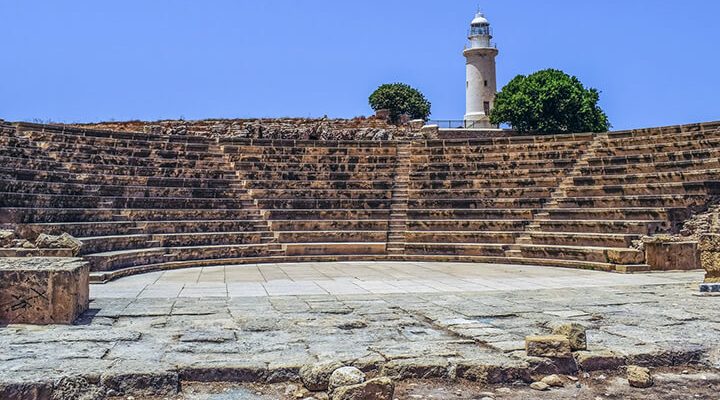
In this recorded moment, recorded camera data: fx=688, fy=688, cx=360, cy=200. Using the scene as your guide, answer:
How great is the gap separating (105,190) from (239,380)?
1130 centimetres

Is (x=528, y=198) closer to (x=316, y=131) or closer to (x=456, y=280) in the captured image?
(x=456, y=280)

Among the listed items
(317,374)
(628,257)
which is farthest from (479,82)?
(317,374)

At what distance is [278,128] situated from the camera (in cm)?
3234

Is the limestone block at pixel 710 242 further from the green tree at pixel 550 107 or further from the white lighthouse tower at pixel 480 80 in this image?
the white lighthouse tower at pixel 480 80

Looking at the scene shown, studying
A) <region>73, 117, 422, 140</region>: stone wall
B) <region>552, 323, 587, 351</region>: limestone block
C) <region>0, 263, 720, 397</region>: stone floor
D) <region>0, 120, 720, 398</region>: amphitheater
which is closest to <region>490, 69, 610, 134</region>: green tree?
<region>73, 117, 422, 140</region>: stone wall

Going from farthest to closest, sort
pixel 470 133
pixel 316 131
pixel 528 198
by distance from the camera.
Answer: pixel 470 133 < pixel 316 131 < pixel 528 198

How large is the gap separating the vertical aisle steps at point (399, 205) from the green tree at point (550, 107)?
2396cm

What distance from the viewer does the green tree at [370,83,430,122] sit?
157ft

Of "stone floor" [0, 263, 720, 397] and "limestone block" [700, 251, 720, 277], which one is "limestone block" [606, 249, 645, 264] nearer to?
"stone floor" [0, 263, 720, 397]

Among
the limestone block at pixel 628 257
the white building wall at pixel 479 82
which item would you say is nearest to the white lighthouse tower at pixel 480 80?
the white building wall at pixel 479 82

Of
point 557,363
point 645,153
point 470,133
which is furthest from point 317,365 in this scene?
point 470,133

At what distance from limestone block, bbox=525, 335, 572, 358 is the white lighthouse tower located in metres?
43.8

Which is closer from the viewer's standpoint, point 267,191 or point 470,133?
point 267,191

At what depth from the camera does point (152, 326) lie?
6656mm
